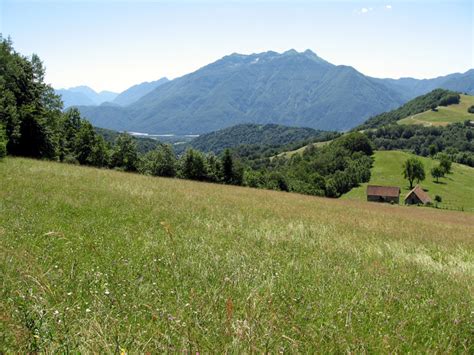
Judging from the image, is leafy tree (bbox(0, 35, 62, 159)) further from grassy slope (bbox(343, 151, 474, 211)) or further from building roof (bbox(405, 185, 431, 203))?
building roof (bbox(405, 185, 431, 203))

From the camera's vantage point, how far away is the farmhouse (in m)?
110

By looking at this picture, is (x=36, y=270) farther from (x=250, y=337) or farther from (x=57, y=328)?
(x=250, y=337)

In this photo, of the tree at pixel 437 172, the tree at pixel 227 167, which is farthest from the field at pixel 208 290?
the tree at pixel 437 172

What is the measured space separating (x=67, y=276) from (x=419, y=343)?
4.78 meters

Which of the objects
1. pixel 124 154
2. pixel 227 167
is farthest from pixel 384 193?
pixel 124 154

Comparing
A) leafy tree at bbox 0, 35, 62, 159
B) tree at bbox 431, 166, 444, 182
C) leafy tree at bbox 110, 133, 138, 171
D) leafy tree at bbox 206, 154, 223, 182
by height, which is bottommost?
tree at bbox 431, 166, 444, 182

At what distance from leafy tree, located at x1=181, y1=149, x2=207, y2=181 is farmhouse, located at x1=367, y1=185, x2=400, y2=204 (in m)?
75.0

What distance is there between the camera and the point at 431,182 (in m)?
127

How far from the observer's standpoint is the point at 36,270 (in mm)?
4516

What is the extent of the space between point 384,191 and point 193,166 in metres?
79.8

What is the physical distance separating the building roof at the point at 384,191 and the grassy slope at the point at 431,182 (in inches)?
157

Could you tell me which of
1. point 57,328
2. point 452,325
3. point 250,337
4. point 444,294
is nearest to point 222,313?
point 250,337

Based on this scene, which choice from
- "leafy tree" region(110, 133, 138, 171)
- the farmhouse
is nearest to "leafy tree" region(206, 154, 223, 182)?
"leafy tree" region(110, 133, 138, 171)

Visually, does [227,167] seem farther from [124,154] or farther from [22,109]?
[22,109]
